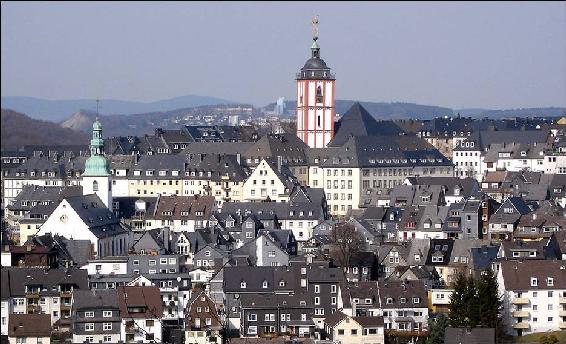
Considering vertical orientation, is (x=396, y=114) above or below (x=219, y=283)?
above

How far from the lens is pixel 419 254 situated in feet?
195

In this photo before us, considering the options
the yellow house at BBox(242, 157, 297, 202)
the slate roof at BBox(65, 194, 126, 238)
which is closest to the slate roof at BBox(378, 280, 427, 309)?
the slate roof at BBox(65, 194, 126, 238)

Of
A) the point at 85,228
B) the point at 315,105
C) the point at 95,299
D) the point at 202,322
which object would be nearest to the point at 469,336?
the point at 202,322

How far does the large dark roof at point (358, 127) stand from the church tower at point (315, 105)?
1055mm

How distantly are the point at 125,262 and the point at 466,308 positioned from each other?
1729cm

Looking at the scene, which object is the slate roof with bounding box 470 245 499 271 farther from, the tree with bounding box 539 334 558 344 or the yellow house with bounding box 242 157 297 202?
the yellow house with bounding box 242 157 297 202

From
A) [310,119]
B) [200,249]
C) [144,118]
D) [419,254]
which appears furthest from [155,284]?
[144,118]

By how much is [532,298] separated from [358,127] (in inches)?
1938

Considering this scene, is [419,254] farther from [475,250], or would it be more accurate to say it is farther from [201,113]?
[201,113]

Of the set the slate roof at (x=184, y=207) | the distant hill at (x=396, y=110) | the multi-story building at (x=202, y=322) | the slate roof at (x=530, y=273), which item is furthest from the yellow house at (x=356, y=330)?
the distant hill at (x=396, y=110)

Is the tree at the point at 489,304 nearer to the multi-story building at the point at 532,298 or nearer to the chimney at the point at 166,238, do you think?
the multi-story building at the point at 532,298

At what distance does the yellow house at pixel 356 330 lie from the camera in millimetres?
47188

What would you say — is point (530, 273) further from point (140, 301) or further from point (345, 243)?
point (140, 301)

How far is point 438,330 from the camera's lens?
46094 millimetres
